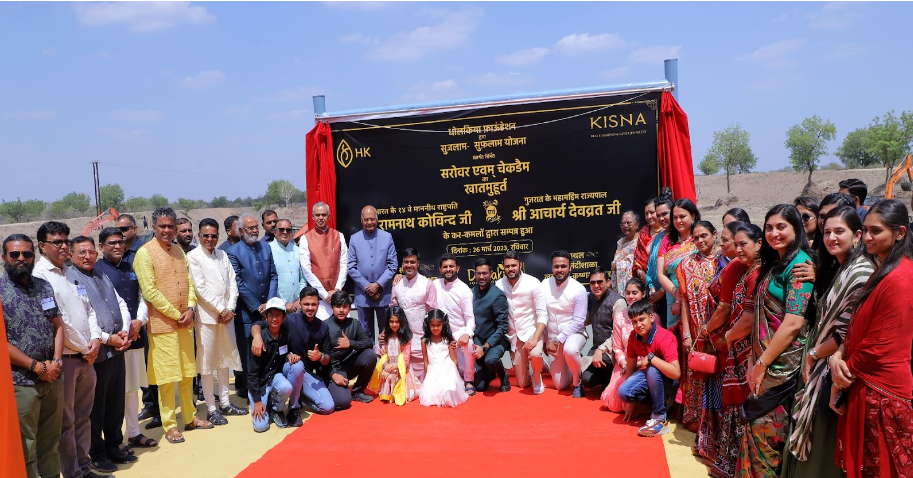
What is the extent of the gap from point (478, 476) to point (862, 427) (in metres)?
2.15

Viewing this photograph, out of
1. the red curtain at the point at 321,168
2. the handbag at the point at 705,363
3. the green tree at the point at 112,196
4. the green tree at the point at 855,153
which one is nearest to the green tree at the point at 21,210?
the green tree at the point at 112,196

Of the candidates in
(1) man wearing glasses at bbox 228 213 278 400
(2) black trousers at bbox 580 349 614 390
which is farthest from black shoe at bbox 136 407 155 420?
(2) black trousers at bbox 580 349 614 390

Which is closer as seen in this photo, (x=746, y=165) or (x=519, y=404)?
(x=519, y=404)

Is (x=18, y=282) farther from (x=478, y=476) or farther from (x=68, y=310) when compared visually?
(x=478, y=476)

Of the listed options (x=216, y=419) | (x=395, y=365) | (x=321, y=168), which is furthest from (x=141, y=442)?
(x=321, y=168)

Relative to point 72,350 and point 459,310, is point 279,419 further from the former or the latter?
point 459,310

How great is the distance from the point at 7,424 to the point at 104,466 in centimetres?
194

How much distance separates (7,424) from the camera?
110 inches

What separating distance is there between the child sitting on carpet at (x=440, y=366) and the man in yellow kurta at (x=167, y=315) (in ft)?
6.54

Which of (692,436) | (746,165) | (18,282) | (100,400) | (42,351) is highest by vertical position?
(746,165)

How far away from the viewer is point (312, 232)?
6.52m

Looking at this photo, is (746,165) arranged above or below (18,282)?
above

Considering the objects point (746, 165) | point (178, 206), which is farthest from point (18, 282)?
point (178, 206)

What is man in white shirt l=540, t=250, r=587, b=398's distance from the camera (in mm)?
6051
